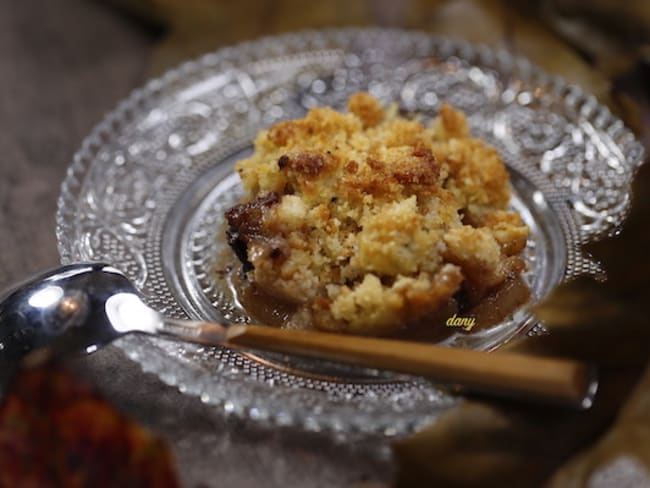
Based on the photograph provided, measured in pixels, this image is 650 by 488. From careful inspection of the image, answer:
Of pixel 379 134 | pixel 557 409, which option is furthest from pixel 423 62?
pixel 557 409

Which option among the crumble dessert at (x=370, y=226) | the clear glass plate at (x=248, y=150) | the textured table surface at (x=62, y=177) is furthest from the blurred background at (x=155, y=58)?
the crumble dessert at (x=370, y=226)

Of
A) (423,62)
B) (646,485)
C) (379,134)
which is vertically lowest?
(646,485)

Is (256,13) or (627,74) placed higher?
(256,13)

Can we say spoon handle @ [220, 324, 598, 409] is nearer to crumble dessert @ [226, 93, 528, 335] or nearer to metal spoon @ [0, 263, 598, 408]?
metal spoon @ [0, 263, 598, 408]

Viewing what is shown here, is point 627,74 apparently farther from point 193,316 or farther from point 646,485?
point 193,316

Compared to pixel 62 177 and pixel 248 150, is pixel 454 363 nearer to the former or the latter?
pixel 248 150
